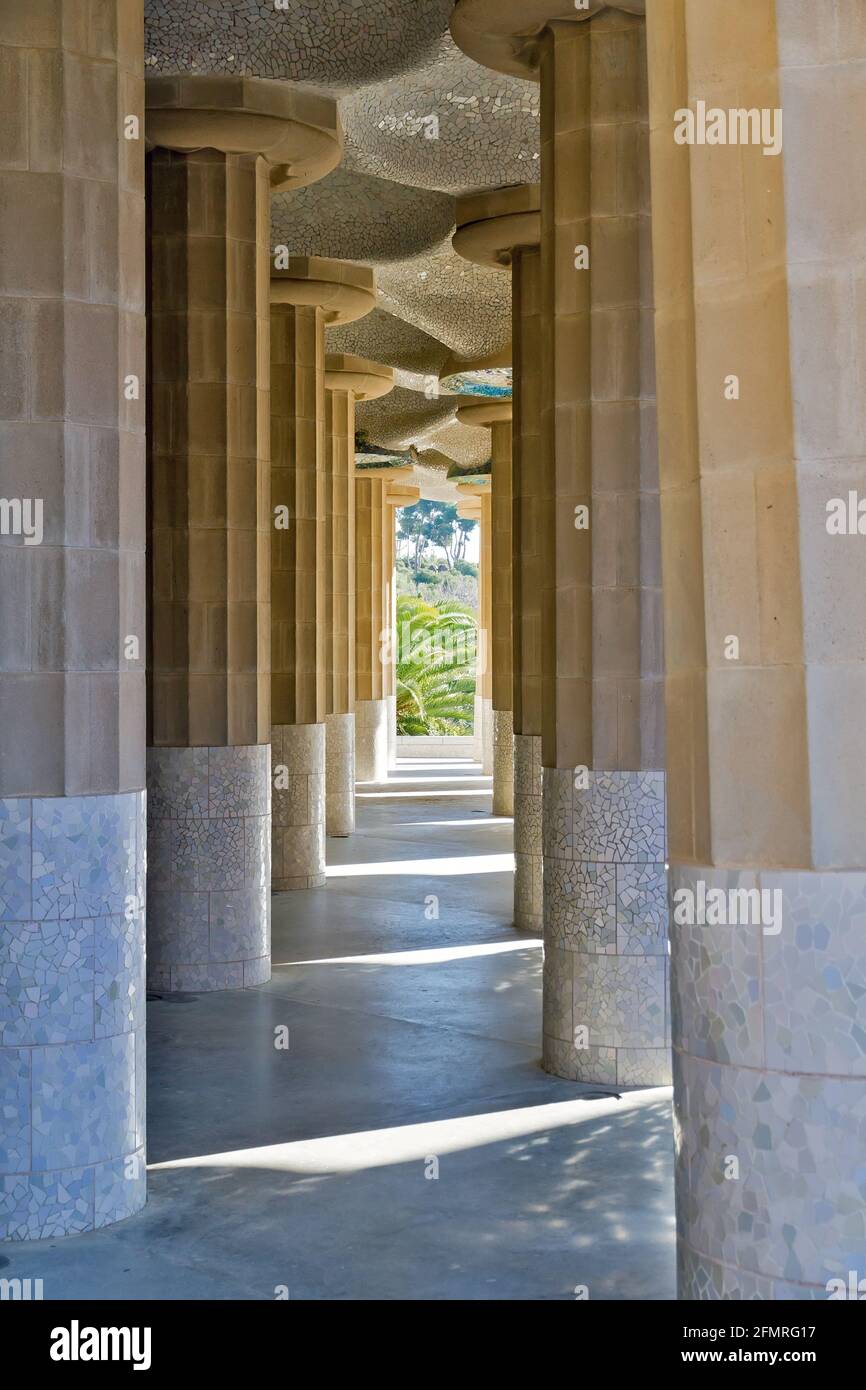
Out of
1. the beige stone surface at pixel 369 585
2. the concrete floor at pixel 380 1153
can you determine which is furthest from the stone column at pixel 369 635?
the concrete floor at pixel 380 1153

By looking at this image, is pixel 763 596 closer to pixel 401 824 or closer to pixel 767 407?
pixel 767 407

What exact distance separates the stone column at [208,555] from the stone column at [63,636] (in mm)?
4677

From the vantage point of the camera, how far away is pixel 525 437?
44.4ft

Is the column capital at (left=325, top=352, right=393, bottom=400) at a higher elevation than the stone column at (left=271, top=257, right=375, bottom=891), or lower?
higher

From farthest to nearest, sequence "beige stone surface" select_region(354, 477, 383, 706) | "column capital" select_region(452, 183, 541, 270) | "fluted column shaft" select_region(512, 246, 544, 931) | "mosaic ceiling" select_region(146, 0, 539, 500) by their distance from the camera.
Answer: "beige stone surface" select_region(354, 477, 383, 706)
"fluted column shaft" select_region(512, 246, 544, 931)
"column capital" select_region(452, 183, 541, 270)
"mosaic ceiling" select_region(146, 0, 539, 500)

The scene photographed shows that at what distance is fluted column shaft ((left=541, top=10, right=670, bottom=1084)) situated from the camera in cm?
824

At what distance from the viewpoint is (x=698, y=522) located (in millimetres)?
3785

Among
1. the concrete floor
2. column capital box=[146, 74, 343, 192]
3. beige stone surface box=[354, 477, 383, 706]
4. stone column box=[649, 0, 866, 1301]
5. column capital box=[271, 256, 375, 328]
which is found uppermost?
column capital box=[271, 256, 375, 328]

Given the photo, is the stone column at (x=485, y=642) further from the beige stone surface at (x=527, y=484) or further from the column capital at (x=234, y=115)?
the column capital at (x=234, y=115)

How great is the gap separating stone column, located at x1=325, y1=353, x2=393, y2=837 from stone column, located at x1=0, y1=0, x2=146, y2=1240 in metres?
13.7

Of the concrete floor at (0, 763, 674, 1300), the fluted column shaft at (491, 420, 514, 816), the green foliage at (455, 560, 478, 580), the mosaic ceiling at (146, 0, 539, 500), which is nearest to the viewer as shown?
the concrete floor at (0, 763, 674, 1300)

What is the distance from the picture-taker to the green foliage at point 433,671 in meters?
44.5

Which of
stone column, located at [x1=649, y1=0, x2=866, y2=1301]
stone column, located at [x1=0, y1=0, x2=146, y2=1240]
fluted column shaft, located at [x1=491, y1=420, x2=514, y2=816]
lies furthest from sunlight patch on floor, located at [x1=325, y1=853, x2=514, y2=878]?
stone column, located at [x1=649, y1=0, x2=866, y2=1301]

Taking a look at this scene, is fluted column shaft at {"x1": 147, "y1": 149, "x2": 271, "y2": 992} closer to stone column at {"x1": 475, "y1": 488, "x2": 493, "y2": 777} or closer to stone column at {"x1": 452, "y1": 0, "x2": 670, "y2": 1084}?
stone column at {"x1": 452, "y1": 0, "x2": 670, "y2": 1084}
